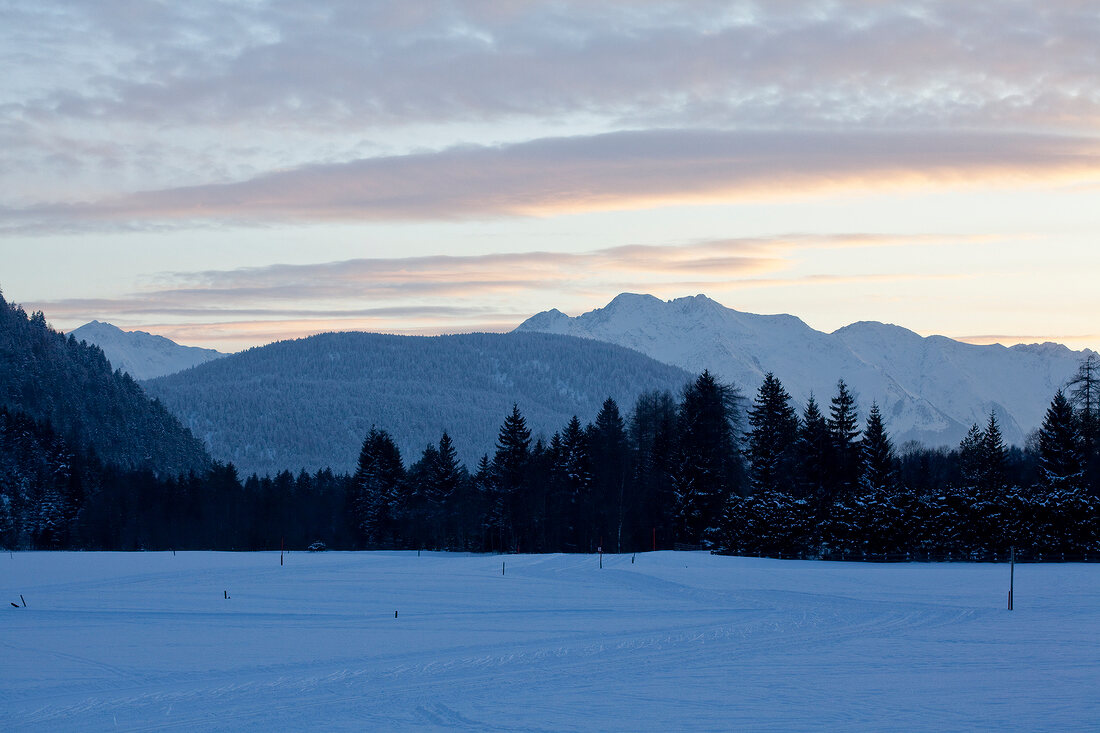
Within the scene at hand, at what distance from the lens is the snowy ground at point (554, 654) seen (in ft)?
62.6

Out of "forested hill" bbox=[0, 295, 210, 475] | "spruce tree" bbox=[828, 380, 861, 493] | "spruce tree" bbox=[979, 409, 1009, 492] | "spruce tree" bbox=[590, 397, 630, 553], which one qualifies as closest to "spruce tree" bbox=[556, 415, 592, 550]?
"spruce tree" bbox=[590, 397, 630, 553]

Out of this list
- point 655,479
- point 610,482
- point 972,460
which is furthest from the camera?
point 972,460

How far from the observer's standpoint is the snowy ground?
1909 centimetres

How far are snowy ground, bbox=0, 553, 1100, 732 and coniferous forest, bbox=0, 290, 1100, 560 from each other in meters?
13.0

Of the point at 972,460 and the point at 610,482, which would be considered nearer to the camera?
the point at 610,482

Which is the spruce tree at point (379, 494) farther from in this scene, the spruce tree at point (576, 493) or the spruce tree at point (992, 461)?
the spruce tree at point (992, 461)

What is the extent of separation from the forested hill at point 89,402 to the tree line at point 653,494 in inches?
2060

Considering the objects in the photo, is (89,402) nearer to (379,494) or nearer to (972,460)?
(379,494)

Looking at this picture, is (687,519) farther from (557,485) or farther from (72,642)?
(72,642)

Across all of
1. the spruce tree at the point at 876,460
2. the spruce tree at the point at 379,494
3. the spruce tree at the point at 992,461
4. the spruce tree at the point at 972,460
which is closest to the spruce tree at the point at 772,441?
the spruce tree at the point at 876,460

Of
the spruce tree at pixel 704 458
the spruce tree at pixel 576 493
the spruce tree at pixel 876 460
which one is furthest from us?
the spruce tree at pixel 576 493

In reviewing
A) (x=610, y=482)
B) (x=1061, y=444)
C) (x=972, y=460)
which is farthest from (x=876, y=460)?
(x=972, y=460)

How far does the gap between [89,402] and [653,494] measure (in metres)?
127

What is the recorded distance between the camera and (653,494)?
79375 millimetres
